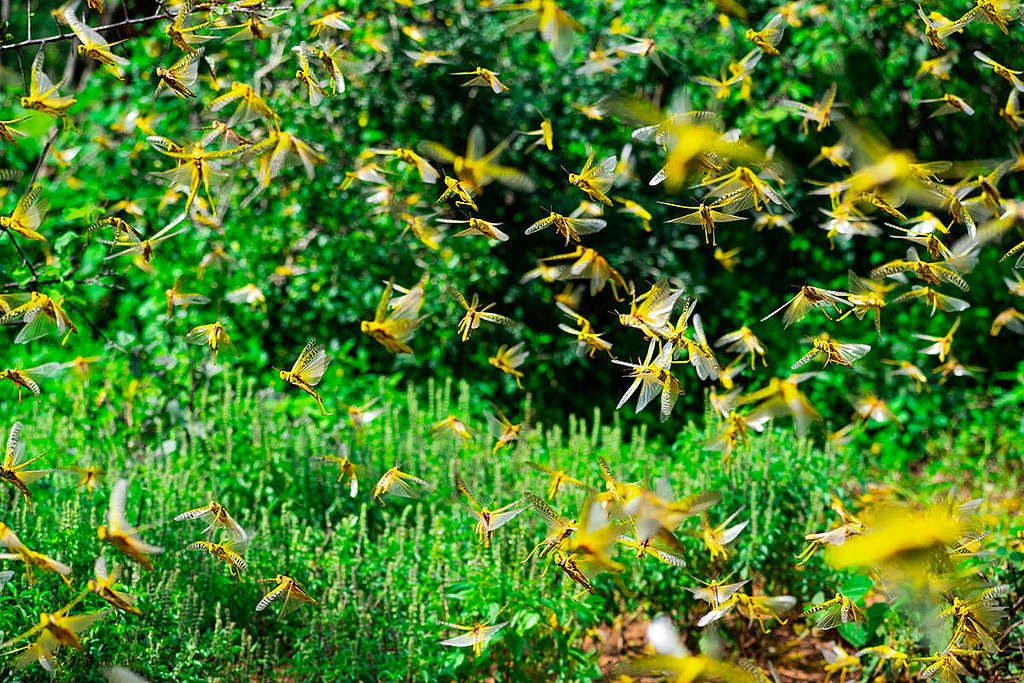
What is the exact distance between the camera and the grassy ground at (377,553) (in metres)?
2.12

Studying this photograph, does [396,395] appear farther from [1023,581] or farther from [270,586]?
[1023,581]

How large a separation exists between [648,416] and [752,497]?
1943 millimetres

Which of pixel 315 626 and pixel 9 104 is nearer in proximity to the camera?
pixel 315 626

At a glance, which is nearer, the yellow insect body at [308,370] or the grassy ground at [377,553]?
the yellow insect body at [308,370]

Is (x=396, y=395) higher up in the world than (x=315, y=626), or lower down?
lower down

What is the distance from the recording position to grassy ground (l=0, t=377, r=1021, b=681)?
212cm

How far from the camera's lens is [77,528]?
2307 mm

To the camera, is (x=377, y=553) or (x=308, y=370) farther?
(x=377, y=553)

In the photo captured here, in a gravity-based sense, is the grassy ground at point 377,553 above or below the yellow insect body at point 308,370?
below

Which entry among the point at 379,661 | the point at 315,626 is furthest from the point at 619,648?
the point at 315,626

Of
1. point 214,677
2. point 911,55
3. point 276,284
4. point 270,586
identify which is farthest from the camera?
point 911,55

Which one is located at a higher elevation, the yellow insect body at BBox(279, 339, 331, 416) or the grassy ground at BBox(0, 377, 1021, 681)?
the yellow insect body at BBox(279, 339, 331, 416)

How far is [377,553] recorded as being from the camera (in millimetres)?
2533

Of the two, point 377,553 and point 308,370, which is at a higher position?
point 308,370
